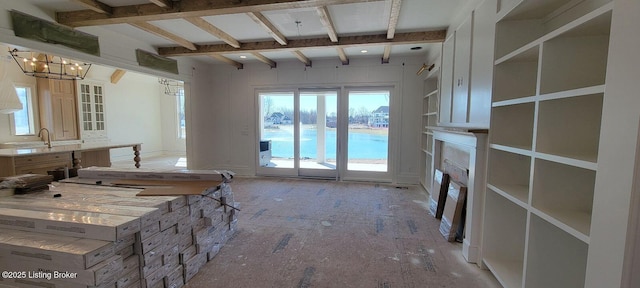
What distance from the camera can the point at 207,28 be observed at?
12.2 ft

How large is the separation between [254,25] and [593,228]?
408 centimetres

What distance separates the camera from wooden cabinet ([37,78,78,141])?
258 inches

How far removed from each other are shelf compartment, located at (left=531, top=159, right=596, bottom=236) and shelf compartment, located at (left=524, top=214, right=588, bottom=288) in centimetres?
13

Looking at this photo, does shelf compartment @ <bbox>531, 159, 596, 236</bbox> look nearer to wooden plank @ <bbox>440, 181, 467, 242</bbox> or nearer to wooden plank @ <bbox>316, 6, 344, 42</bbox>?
wooden plank @ <bbox>440, 181, 467, 242</bbox>

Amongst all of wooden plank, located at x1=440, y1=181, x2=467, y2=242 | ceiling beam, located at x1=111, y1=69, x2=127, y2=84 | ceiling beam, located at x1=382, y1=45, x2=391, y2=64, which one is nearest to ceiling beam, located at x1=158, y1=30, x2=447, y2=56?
ceiling beam, located at x1=382, y1=45, x2=391, y2=64

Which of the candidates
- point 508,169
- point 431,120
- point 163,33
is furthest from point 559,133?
point 163,33


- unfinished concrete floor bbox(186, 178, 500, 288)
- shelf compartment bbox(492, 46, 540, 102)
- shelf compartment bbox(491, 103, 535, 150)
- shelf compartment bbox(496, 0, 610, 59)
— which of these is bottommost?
unfinished concrete floor bbox(186, 178, 500, 288)

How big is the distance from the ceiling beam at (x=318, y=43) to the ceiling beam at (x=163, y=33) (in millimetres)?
229

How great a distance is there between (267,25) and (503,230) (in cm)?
361

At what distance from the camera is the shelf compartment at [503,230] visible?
91.1 inches

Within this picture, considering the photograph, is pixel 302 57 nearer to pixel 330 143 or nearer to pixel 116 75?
pixel 330 143

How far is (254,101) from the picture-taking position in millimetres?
6336

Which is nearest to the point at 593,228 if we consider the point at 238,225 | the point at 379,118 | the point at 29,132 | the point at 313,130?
the point at 238,225

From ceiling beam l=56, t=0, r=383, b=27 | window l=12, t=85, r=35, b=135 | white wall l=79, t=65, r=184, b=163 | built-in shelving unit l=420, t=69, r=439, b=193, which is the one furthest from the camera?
white wall l=79, t=65, r=184, b=163
